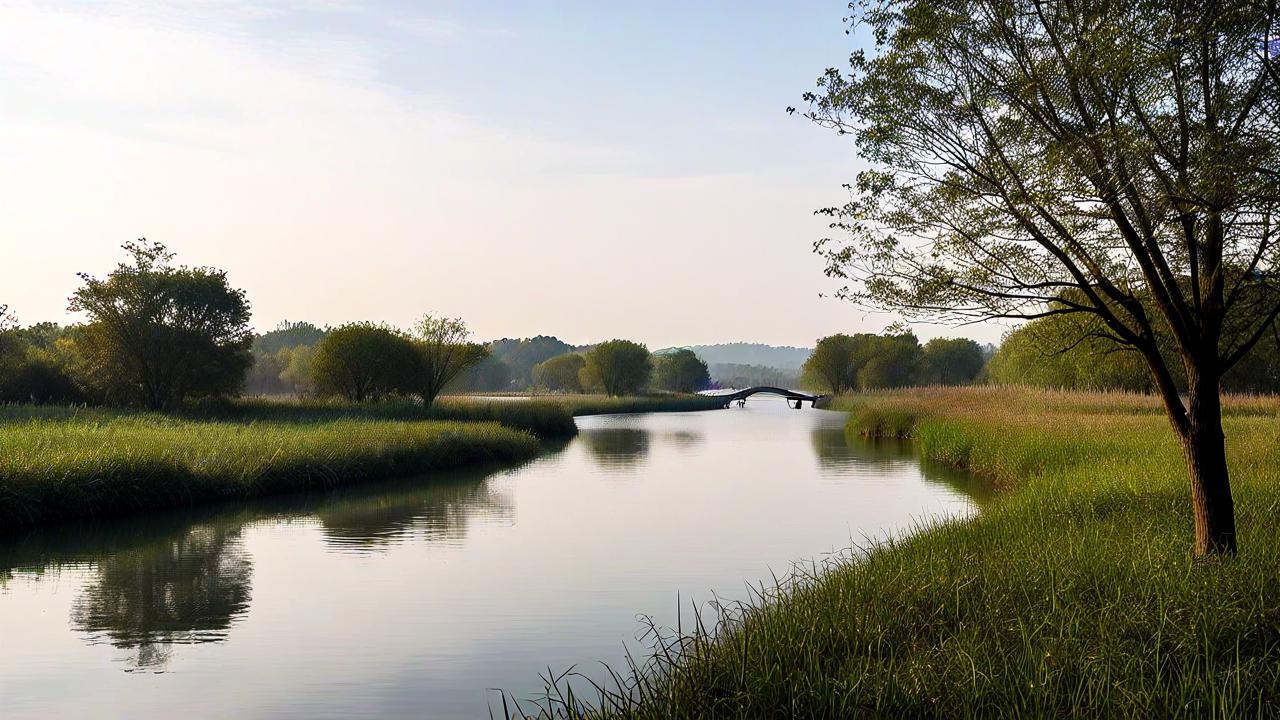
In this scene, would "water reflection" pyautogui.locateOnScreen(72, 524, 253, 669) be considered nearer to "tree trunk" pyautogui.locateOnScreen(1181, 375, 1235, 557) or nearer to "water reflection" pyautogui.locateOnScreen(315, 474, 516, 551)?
"water reflection" pyautogui.locateOnScreen(315, 474, 516, 551)

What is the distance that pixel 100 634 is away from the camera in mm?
A: 8867

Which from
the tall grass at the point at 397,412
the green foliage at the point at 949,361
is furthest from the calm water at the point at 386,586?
the green foliage at the point at 949,361

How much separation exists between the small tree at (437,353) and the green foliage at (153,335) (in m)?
8.21

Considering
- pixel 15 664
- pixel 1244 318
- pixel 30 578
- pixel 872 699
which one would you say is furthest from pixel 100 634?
pixel 1244 318

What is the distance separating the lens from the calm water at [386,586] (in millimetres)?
7527

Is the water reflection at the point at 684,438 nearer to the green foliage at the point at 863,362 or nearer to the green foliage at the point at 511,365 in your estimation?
the green foliage at the point at 863,362

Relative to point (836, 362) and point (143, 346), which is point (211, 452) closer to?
point (143, 346)

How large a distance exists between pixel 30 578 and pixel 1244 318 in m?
12.9

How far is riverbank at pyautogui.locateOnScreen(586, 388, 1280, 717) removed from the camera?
4.99m

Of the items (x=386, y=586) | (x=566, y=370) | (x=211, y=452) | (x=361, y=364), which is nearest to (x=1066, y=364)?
(x=361, y=364)

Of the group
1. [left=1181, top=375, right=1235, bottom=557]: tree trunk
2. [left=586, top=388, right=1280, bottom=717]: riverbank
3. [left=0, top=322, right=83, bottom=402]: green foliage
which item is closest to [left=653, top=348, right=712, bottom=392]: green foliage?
[left=0, top=322, right=83, bottom=402]: green foliage

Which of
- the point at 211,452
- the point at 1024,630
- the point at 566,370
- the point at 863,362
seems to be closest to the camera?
the point at 1024,630

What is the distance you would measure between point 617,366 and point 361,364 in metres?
47.3

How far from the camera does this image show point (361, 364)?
37.7 metres
